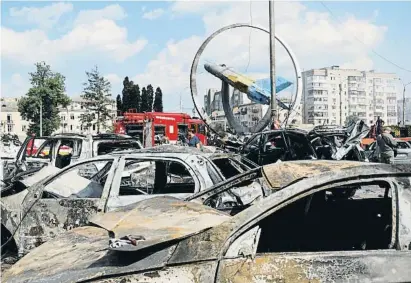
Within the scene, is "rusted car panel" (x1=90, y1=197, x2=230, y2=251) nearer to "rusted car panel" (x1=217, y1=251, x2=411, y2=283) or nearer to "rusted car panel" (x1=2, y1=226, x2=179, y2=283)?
"rusted car panel" (x1=2, y1=226, x2=179, y2=283)

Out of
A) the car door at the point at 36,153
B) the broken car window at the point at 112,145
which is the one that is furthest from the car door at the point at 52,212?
the car door at the point at 36,153

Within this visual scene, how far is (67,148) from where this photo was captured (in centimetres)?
1269

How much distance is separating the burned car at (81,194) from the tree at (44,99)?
64225 millimetres

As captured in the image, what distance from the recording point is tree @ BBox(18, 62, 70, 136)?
228 feet

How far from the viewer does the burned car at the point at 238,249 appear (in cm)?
308

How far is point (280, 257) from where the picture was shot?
3143mm

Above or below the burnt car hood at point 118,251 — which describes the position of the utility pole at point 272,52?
above

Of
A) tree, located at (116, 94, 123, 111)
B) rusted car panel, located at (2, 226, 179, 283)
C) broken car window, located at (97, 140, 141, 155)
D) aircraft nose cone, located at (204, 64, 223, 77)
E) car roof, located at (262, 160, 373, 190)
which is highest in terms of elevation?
aircraft nose cone, located at (204, 64, 223, 77)

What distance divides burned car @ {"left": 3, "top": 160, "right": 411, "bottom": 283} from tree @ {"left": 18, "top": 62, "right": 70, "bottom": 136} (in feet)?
221

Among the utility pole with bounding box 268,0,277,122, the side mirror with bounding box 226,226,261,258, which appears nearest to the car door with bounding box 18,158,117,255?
the side mirror with bounding box 226,226,261,258

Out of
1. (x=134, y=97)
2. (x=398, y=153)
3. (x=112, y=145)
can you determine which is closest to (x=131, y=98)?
(x=134, y=97)

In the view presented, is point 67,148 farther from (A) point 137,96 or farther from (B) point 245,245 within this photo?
(A) point 137,96

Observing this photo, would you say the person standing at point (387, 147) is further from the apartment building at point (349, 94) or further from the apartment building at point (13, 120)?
the apartment building at point (13, 120)

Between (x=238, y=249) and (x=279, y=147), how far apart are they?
10.5 metres
